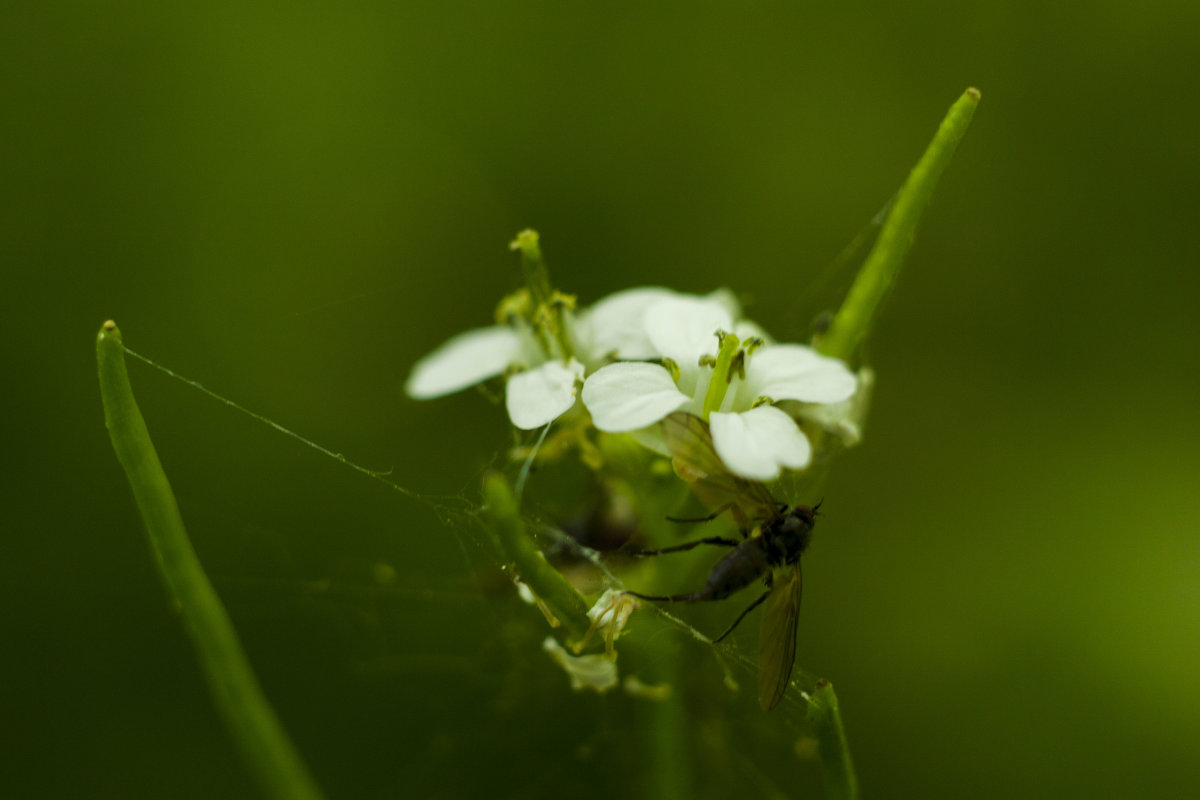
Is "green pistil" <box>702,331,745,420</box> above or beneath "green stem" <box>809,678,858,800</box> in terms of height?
above

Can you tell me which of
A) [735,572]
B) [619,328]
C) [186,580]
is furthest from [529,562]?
[619,328]

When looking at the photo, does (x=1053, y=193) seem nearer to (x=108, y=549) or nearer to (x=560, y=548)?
(x=560, y=548)

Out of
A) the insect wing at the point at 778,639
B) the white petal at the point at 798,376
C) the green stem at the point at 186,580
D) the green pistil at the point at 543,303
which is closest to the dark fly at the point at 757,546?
the insect wing at the point at 778,639

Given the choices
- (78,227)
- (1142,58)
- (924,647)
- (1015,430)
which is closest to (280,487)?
(78,227)

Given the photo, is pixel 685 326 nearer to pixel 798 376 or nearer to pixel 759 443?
pixel 798 376

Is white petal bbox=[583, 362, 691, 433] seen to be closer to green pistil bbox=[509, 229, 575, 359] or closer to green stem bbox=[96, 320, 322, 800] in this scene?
green pistil bbox=[509, 229, 575, 359]

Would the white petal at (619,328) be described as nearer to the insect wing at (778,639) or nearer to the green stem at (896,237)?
the green stem at (896,237)

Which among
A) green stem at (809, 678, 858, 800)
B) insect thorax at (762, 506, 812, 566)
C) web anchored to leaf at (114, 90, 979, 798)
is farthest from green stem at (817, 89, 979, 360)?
green stem at (809, 678, 858, 800)
